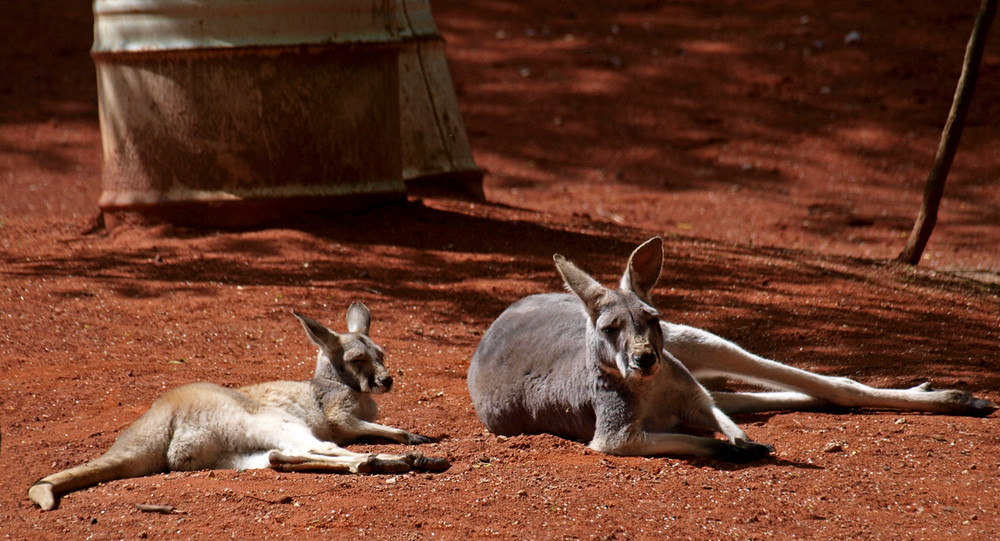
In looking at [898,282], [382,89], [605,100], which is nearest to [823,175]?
[605,100]

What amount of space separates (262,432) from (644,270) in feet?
5.65

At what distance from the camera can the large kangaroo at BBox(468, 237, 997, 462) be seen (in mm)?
4309

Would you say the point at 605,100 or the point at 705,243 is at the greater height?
the point at 605,100

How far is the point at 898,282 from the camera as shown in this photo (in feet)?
25.0

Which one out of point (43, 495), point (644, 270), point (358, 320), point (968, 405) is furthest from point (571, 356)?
point (43, 495)

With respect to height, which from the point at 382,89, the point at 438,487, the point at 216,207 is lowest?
the point at 438,487

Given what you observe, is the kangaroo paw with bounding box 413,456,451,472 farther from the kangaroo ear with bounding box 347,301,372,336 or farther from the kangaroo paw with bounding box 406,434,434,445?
the kangaroo ear with bounding box 347,301,372,336

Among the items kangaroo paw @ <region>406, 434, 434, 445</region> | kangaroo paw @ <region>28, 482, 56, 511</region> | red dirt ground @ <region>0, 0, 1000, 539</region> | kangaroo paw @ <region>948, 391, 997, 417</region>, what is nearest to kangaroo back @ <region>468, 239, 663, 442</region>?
red dirt ground @ <region>0, 0, 1000, 539</region>

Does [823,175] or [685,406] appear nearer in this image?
[685,406]

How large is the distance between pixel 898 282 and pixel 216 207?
504 centimetres

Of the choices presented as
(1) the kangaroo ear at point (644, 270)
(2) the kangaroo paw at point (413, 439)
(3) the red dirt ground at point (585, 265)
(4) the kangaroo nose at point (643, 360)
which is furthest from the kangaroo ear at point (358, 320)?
(4) the kangaroo nose at point (643, 360)

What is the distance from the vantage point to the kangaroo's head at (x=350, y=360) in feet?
15.6

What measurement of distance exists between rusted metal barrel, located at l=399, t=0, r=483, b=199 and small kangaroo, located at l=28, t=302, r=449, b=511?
5.54m

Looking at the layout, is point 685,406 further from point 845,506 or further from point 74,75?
point 74,75
